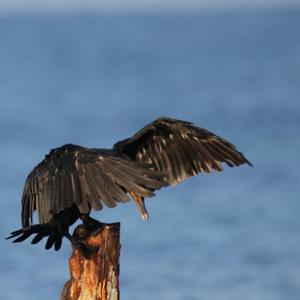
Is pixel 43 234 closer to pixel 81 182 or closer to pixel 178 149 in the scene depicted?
pixel 81 182

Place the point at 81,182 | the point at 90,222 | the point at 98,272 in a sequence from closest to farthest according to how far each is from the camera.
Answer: the point at 98,272 → the point at 81,182 → the point at 90,222

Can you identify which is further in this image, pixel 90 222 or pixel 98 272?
pixel 90 222

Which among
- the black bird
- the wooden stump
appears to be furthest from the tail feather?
the wooden stump

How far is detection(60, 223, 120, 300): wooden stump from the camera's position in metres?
6.31

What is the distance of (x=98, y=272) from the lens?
250 inches

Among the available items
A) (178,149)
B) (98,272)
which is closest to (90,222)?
(98,272)

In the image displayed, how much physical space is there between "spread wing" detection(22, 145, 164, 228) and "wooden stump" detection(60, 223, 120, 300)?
243 millimetres

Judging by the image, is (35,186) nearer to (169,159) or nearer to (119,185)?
(119,185)

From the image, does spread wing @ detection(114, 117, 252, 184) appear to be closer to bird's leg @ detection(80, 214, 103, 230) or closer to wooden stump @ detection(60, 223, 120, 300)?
bird's leg @ detection(80, 214, 103, 230)

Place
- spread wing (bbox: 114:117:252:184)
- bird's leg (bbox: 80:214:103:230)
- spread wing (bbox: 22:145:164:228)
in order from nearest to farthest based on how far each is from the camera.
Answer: spread wing (bbox: 22:145:164:228) < bird's leg (bbox: 80:214:103:230) < spread wing (bbox: 114:117:252:184)

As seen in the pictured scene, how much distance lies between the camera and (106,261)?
20.9 feet

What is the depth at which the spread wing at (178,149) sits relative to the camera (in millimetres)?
7504

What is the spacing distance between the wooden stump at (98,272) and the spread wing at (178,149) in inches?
46.3

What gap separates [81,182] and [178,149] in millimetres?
1339
